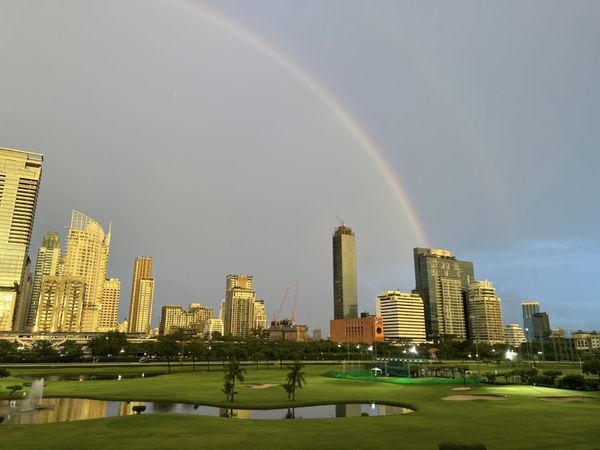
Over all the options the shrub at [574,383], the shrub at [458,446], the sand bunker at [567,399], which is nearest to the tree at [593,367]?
the shrub at [574,383]

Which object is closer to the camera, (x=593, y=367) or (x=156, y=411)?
(x=156, y=411)

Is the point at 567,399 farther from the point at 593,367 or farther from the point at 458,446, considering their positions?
the point at 458,446

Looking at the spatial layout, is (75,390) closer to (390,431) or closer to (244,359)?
(390,431)

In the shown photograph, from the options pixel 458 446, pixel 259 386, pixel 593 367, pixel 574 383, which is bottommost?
pixel 259 386

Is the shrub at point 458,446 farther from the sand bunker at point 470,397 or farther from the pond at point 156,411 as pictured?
the sand bunker at point 470,397

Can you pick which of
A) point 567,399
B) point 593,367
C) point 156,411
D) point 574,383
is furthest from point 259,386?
point 593,367

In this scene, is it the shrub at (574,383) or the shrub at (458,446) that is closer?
the shrub at (458,446)

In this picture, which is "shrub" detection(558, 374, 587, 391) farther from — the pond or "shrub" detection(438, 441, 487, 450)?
"shrub" detection(438, 441, 487, 450)
